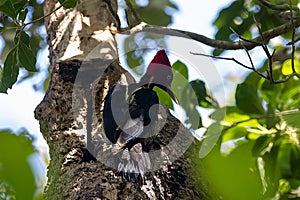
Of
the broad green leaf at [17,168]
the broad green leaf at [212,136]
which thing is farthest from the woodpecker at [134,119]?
the broad green leaf at [17,168]

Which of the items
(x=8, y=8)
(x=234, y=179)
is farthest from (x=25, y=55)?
(x=234, y=179)

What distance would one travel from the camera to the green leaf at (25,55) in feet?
5.32

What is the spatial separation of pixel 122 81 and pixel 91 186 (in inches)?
18.8

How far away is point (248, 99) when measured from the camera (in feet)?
6.63

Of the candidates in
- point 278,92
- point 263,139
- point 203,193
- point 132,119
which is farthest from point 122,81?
point 278,92

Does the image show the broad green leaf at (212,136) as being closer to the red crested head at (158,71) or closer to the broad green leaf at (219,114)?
the broad green leaf at (219,114)

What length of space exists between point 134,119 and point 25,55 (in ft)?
1.42

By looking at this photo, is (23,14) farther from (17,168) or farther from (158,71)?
(17,168)

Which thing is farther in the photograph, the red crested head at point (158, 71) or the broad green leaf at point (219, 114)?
the broad green leaf at point (219, 114)

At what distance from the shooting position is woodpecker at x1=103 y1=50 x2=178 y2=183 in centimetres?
134

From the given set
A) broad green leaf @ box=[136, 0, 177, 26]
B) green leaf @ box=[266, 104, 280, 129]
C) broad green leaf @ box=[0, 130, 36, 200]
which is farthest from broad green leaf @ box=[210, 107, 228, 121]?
broad green leaf @ box=[0, 130, 36, 200]

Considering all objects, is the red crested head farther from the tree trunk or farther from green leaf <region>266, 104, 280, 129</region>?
green leaf <region>266, 104, 280, 129</region>

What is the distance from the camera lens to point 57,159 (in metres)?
1.45

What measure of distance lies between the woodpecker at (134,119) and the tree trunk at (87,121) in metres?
0.03
